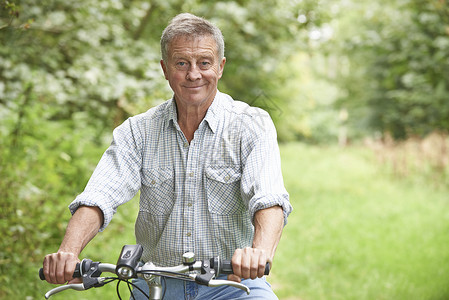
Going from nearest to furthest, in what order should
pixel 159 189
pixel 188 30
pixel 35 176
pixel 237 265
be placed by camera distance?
1. pixel 237 265
2. pixel 188 30
3. pixel 159 189
4. pixel 35 176

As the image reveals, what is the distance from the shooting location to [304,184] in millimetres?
12031

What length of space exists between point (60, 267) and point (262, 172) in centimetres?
86

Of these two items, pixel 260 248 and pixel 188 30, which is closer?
pixel 260 248

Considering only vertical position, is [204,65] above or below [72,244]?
above

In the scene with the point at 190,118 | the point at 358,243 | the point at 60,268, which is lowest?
the point at 358,243

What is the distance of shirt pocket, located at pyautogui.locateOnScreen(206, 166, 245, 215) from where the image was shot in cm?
231

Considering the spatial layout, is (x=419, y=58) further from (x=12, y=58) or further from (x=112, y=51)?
(x=12, y=58)

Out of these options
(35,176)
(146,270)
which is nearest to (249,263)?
(146,270)

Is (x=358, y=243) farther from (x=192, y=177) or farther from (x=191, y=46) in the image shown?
(x=191, y=46)

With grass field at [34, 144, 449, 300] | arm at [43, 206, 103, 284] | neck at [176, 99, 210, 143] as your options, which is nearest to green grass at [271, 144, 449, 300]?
grass field at [34, 144, 449, 300]

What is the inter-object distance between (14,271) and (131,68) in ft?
8.91

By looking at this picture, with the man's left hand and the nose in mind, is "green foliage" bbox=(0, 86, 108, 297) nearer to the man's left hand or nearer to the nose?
the nose

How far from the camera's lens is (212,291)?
7.44ft

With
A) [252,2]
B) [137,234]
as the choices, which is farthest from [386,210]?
[137,234]
